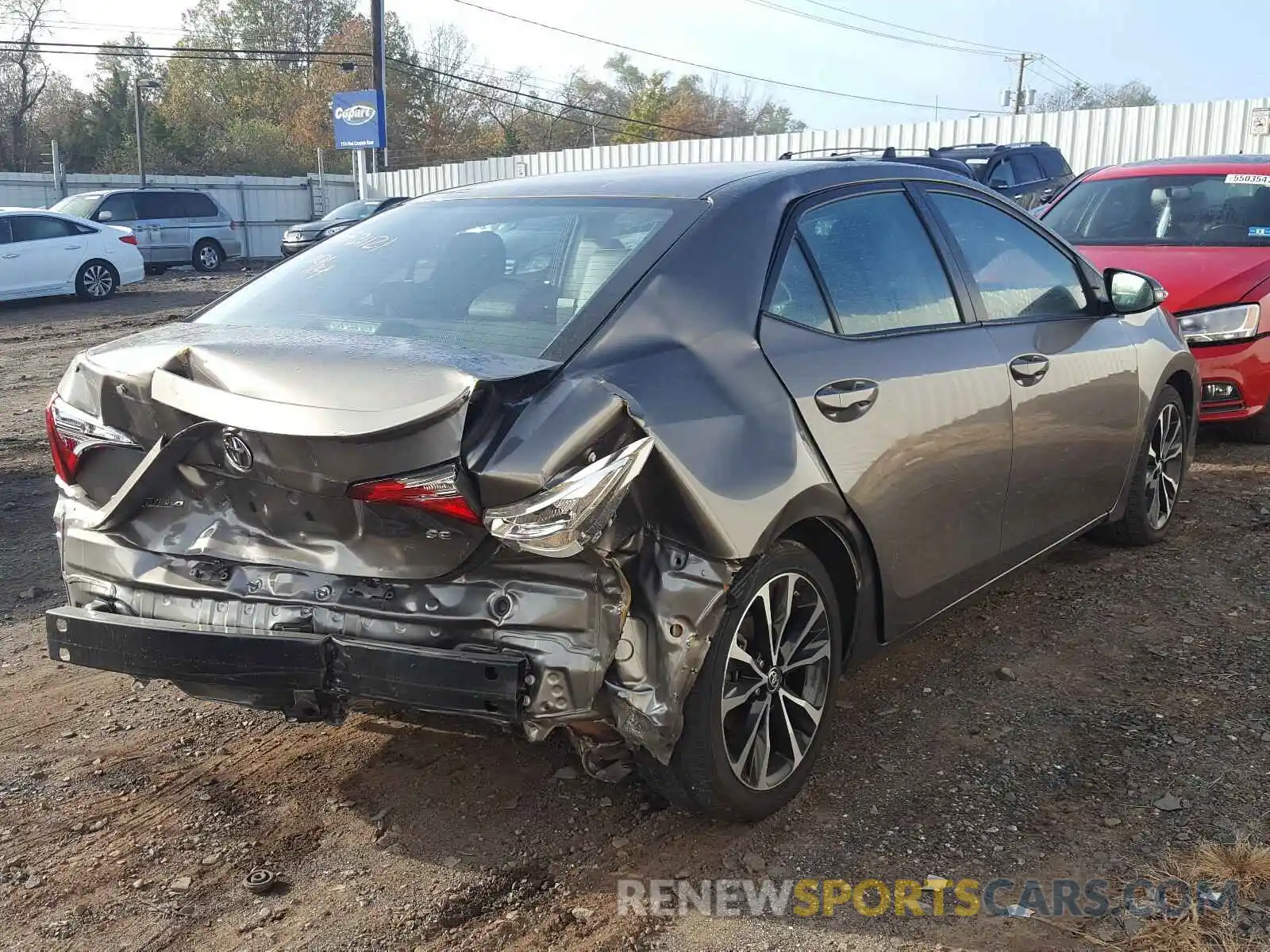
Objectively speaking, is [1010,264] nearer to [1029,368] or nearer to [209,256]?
[1029,368]

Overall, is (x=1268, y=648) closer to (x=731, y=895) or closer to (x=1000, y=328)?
(x=1000, y=328)

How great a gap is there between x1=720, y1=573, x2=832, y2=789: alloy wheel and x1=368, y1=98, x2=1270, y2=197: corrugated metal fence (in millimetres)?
14566

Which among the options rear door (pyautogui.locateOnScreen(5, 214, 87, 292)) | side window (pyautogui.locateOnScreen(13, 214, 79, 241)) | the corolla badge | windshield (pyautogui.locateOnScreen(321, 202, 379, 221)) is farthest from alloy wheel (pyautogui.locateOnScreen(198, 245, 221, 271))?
side window (pyautogui.locateOnScreen(13, 214, 79, 241))

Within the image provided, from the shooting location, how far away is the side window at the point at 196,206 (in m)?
25.8

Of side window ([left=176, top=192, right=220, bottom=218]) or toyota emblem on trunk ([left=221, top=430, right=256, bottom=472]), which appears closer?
toyota emblem on trunk ([left=221, top=430, right=256, bottom=472])

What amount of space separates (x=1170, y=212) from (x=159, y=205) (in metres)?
22.3

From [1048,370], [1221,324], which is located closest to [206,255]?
[1221,324]

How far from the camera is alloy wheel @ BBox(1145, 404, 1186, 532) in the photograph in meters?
5.34

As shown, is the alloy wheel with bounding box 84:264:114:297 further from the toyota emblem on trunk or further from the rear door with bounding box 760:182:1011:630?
the toyota emblem on trunk

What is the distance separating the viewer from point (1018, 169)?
53.3ft

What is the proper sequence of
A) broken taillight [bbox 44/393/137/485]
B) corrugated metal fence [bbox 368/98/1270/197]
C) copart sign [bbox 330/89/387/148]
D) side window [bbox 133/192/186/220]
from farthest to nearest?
copart sign [bbox 330/89/387/148], side window [bbox 133/192/186/220], corrugated metal fence [bbox 368/98/1270/197], broken taillight [bbox 44/393/137/485]

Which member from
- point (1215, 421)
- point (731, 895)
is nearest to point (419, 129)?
point (1215, 421)

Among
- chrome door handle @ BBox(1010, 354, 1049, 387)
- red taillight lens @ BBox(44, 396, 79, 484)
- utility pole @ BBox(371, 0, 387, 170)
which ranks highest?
utility pole @ BBox(371, 0, 387, 170)

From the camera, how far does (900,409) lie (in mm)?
3463
